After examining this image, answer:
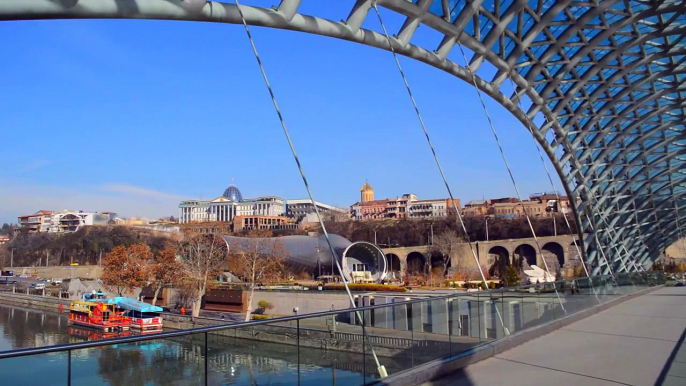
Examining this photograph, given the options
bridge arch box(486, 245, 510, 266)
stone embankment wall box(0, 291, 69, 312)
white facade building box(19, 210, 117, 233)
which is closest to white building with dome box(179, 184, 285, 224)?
white facade building box(19, 210, 117, 233)

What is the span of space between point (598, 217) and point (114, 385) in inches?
1560

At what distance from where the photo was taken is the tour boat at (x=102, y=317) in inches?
1636

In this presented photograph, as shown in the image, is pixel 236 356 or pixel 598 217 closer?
pixel 236 356

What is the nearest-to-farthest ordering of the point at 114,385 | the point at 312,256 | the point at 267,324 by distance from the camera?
the point at 114,385 → the point at 267,324 → the point at 312,256

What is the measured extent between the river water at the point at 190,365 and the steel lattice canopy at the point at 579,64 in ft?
13.9

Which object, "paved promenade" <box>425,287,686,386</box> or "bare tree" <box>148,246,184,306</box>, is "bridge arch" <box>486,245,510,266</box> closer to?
"bare tree" <box>148,246,184,306</box>

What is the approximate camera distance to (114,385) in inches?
166

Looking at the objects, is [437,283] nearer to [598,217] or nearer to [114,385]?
[598,217]

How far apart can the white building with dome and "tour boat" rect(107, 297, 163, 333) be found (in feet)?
455

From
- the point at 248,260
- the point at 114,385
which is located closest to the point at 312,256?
the point at 248,260

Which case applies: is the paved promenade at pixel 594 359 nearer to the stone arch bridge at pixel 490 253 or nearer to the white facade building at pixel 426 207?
the stone arch bridge at pixel 490 253

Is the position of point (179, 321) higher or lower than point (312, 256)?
lower

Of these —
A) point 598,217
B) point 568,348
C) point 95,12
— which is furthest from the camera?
point 598,217

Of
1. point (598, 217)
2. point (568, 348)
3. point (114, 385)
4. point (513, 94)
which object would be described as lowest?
point (568, 348)
